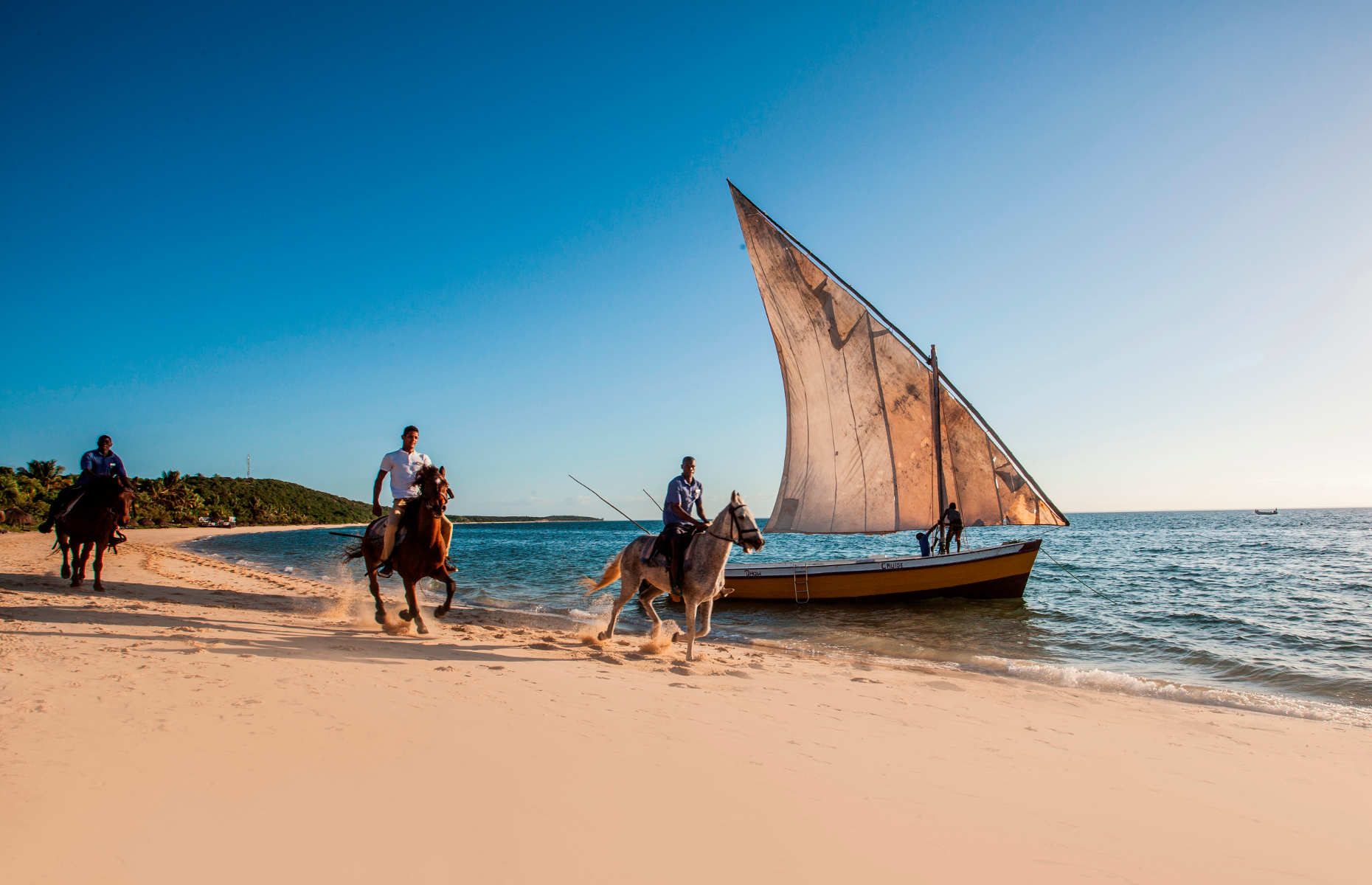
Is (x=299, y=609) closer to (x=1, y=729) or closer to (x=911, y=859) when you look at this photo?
(x=1, y=729)

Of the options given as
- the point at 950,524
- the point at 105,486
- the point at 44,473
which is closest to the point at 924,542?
the point at 950,524

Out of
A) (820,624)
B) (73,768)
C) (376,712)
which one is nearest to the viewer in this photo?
(73,768)

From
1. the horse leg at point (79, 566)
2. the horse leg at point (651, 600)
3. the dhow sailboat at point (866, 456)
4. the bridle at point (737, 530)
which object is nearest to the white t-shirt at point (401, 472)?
the horse leg at point (651, 600)

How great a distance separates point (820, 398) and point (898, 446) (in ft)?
8.09

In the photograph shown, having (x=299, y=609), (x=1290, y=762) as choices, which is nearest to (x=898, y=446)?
(x=1290, y=762)

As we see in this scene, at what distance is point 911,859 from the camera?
119 inches

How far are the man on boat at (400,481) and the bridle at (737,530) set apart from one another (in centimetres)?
A: 390

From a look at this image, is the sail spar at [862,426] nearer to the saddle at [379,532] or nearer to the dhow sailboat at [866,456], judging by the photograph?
the dhow sailboat at [866,456]

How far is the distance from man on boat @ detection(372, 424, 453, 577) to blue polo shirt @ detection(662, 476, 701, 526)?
3.05 metres

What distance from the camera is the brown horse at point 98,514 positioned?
1059 centimetres

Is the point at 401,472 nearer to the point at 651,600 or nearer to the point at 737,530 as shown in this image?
the point at 651,600

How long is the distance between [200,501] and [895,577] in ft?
327

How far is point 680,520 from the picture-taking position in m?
8.71

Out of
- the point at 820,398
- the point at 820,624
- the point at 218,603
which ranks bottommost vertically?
the point at 820,624
